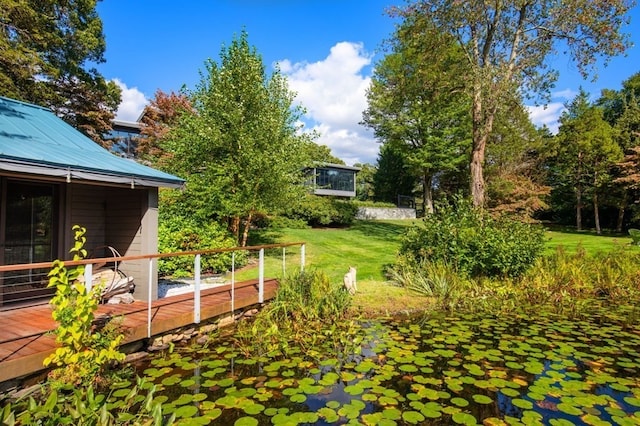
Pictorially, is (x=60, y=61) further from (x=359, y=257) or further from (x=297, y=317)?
(x=297, y=317)

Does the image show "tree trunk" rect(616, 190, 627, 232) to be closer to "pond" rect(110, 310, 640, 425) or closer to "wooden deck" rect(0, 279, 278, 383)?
"pond" rect(110, 310, 640, 425)

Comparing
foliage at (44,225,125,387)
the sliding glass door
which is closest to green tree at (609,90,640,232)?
foliage at (44,225,125,387)

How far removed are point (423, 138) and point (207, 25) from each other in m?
16.5

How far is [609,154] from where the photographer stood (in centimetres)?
2005

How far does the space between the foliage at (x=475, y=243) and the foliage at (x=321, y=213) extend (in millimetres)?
9942

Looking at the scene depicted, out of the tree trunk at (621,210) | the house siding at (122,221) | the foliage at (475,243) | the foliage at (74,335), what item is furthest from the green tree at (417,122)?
the foliage at (74,335)

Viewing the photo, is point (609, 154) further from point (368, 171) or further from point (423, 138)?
point (368, 171)

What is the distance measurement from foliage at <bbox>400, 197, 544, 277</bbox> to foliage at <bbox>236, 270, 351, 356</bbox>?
291cm

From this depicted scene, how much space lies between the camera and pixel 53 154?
18.0 ft

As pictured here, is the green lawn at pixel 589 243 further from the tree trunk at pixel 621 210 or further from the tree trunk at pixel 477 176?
the tree trunk at pixel 621 210

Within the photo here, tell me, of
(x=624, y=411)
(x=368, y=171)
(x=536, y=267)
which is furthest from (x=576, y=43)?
(x=368, y=171)

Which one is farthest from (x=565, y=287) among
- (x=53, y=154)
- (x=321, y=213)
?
(x=321, y=213)

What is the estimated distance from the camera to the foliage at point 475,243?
797 cm

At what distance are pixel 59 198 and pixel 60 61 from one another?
514 inches
